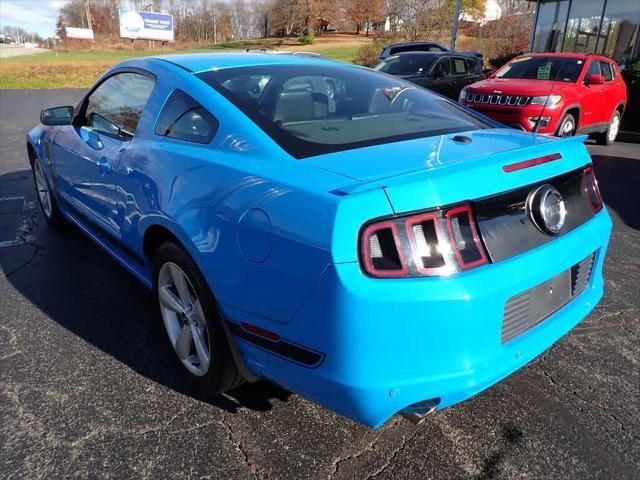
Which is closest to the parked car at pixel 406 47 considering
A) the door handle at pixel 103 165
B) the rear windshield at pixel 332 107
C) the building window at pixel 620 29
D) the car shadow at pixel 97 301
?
the building window at pixel 620 29

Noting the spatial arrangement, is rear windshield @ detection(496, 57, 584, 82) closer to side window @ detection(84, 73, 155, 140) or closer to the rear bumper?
side window @ detection(84, 73, 155, 140)

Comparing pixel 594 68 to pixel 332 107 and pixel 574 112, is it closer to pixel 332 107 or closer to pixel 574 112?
pixel 574 112

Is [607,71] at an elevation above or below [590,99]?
above

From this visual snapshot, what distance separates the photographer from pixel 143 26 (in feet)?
189

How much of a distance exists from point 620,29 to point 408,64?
1042cm

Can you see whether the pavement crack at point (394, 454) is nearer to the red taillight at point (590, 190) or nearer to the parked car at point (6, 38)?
the red taillight at point (590, 190)

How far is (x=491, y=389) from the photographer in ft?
8.21

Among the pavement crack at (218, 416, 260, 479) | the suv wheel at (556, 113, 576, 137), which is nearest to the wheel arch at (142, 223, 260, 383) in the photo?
the pavement crack at (218, 416, 260, 479)

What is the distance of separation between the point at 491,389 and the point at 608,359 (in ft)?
2.56

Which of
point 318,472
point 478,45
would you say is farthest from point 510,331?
point 478,45

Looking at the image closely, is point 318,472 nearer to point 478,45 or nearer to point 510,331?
point 510,331

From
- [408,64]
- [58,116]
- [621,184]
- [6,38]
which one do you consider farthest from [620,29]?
[6,38]

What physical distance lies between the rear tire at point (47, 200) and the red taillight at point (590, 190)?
3.99 metres

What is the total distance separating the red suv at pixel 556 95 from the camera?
793 centimetres
